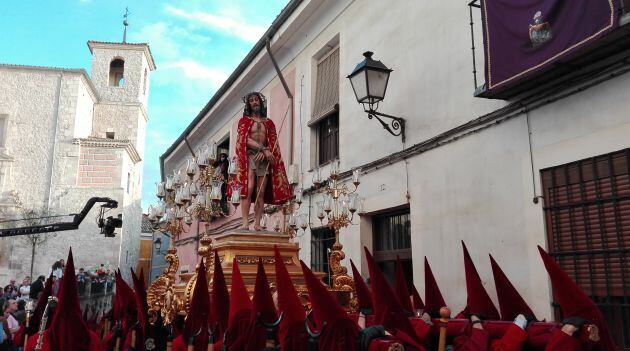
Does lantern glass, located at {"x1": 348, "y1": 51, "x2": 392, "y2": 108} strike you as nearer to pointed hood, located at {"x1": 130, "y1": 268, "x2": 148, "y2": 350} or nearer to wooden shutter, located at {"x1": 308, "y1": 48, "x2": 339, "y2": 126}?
wooden shutter, located at {"x1": 308, "y1": 48, "x2": 339, "y2": 126}

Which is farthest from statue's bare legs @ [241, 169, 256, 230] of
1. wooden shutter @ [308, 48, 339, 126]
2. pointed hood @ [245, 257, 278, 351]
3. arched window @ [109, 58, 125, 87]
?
arched window @ [109, 58, 125, 87]

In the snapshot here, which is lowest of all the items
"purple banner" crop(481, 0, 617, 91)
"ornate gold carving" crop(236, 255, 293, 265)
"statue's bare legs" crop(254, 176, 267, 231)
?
"ornate gold carving" crop(236, 255, 293, 265)

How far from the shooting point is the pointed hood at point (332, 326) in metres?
3.24

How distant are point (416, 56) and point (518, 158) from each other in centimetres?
240

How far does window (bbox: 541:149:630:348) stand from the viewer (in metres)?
4.32

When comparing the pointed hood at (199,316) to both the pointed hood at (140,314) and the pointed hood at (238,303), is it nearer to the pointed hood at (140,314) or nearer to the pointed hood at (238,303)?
the pointed hood at (238,303)

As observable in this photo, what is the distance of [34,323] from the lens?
4.92 m

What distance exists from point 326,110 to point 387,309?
20.2 ft

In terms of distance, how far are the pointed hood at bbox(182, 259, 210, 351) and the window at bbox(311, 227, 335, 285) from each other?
4808 mm

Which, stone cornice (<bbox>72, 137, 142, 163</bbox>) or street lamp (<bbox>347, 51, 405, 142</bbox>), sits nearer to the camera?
street lamp (<bbox>347, 51, 405, 142</bbox>)

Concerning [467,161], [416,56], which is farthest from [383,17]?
[467,161]

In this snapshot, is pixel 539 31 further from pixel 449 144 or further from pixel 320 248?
pixel 320 248

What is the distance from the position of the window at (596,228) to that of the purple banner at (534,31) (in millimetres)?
971

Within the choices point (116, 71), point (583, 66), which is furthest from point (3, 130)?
point (583, 66)
